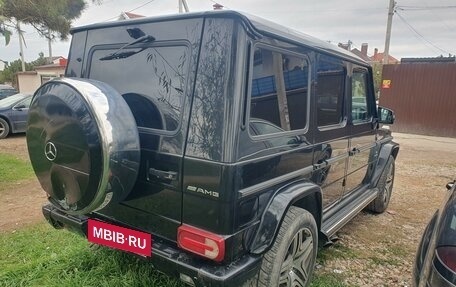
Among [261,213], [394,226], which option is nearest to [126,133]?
[261,213]

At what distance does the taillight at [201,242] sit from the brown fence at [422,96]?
1217 centimetres

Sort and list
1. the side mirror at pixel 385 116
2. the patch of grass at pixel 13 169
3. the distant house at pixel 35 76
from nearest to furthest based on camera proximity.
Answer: the side mirror at pixel 385 116, the patch of grass at pixel 13 169, the distant house at pixel 35 76

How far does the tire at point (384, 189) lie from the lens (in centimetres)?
433

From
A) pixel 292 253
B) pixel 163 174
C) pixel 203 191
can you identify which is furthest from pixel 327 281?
pixel 163 174

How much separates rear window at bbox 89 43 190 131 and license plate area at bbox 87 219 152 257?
2.28 feet

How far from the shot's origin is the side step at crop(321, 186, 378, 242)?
2955 millimetres

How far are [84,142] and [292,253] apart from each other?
155cm

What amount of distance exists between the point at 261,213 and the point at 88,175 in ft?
3.37

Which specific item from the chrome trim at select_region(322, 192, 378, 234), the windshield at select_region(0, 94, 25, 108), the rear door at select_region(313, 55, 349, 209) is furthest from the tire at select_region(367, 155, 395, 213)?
the windshield at select_region(0, 94, 25, 108)

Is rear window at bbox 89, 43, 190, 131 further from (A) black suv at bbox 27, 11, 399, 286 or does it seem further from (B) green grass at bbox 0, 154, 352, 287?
(B) green grass at bbox 0, 154, 352, 287

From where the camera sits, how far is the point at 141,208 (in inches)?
86.6

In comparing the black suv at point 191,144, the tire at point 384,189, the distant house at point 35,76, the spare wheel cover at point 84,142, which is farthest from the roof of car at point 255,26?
the distant house at point 35,76

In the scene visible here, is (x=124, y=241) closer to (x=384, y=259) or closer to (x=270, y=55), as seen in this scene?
(x=270, y=55)

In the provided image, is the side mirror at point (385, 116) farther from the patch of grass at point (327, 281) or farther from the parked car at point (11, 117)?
the parked car at point (11, 117)
